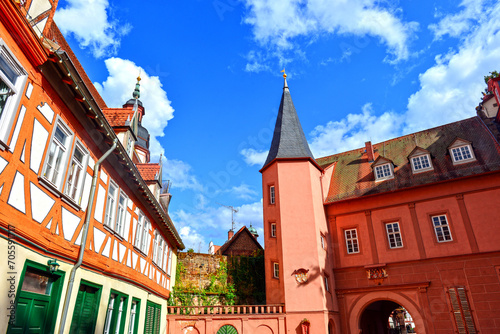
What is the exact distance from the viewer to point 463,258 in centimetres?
1656

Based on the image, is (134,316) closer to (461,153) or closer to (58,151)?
(58,151)

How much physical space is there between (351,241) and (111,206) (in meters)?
14.8

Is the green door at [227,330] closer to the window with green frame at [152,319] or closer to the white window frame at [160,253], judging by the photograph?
the window with green frame at [152,319]

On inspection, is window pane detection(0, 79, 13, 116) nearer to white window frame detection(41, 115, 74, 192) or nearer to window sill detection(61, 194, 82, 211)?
white window frame detection(41, 115, 74, 192)

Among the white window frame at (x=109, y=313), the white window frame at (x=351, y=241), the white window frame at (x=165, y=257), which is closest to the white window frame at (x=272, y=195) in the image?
the white window frame at (x=351, y=241)

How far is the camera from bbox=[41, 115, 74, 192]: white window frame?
6305 mm

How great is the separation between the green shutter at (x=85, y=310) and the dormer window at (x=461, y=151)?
18878 mm

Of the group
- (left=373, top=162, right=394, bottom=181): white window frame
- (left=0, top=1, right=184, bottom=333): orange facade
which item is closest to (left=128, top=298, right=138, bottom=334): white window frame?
(left=0, top=1, right=184, bottom=333): orange facade

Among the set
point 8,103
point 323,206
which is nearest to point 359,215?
point 323,206

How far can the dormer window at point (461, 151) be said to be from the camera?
18594 mm

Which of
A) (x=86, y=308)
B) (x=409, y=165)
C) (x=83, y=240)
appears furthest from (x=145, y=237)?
(x=409, y=165)

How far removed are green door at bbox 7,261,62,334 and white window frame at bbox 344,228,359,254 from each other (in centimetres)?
1656

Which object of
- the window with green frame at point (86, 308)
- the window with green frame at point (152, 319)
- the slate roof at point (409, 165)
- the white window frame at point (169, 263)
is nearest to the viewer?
the window with green frame at point (86, 308)

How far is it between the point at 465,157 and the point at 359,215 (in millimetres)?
6593
